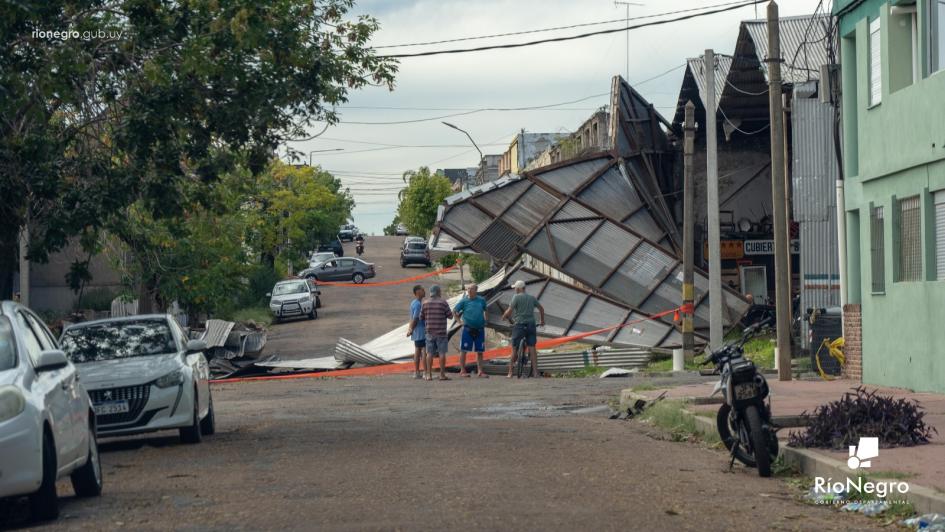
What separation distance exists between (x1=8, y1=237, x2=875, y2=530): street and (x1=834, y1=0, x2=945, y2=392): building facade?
4536 mm

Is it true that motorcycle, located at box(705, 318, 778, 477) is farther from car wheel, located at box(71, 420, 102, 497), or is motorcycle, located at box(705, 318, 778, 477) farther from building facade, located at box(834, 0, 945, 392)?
building facade, located at box(834, 0, 945, 392)

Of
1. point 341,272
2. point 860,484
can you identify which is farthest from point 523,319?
point 341,272

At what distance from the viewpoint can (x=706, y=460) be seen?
11.7 meters

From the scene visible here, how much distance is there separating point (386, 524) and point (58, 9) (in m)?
8.54

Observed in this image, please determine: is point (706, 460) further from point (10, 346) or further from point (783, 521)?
point (10, 346)

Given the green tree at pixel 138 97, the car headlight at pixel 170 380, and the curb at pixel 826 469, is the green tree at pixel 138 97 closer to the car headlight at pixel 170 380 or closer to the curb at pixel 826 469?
the car headlight at pixel 170 380

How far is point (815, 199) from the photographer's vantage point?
26391mm

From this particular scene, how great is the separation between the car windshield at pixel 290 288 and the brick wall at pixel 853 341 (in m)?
33.0

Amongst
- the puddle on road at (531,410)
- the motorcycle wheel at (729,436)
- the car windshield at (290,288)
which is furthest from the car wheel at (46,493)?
the car windshield at (290,288)

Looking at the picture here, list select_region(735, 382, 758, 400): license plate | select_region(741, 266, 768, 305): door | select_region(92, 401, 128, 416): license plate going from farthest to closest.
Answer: select_region(741, 266, 768, 305): door, select_region(92, 401, 128, 416): license plate, select_region(735, 382, 758, 400): license plate

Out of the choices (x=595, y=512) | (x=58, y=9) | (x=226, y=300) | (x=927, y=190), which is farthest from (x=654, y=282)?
(x=595, y=512)

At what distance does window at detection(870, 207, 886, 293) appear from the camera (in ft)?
64.8

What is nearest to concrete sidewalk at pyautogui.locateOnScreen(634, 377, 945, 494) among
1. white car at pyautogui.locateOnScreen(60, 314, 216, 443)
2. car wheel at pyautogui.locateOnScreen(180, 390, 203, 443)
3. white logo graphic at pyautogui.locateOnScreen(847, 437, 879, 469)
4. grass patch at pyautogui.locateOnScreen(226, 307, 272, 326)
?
white logo graphic at pyautogui.locateOnScreen(847, 437, 879, 469)

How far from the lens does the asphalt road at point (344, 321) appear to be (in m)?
40.0
